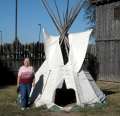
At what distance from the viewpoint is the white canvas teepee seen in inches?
546

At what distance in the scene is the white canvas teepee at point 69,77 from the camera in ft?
45.5

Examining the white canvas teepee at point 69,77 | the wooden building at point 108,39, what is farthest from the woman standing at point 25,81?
the wooden building at point 108,39

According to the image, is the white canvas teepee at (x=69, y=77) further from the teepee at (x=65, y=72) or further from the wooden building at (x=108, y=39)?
the wooden building at (x=108, y=39)

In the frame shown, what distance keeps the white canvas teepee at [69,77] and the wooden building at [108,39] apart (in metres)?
10.2

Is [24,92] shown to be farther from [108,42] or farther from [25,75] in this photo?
[108,42]

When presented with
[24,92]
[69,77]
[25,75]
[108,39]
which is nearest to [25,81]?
[25,75]

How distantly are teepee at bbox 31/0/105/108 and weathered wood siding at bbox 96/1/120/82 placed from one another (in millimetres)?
10001

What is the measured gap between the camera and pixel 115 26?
24641 mm

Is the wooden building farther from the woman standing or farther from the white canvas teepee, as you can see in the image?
the woman standing

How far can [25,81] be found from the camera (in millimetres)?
13500

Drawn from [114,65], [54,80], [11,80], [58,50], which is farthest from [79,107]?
[114,65]

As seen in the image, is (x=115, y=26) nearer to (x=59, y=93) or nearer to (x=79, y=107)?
(x=59, y=93)

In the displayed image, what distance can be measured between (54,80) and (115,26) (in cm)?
1131

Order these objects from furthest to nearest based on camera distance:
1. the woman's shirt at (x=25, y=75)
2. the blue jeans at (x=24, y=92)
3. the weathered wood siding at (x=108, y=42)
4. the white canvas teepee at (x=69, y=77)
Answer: the weathered wood siding at (x=108, y=42) < the white canvas teepee at (x=69, y=77) < the blue jeans at (x=24, y=92) < the woman's shirt at (x=25, y=75)
